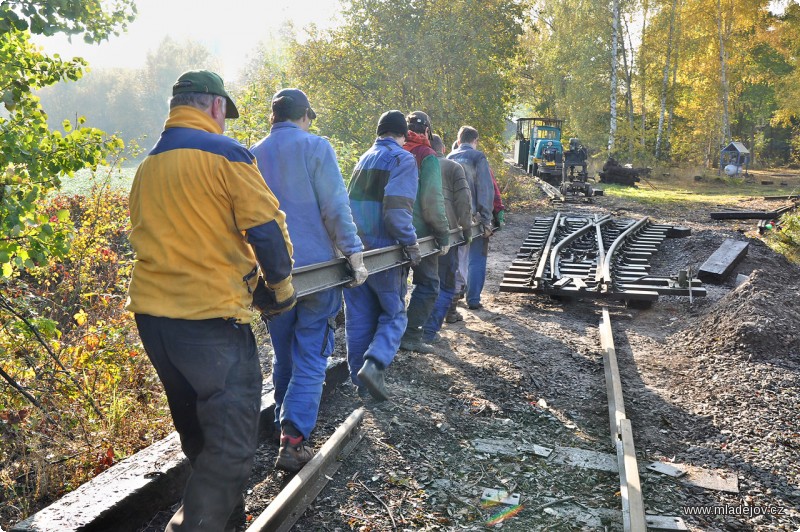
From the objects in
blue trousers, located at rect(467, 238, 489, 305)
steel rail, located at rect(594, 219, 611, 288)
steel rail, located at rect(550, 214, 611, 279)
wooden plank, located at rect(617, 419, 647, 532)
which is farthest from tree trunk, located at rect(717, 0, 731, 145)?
wooden plank, located at rect(617, 419, 647, 532)

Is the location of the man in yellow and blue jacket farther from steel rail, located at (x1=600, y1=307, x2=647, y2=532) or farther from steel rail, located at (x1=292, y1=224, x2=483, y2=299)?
steel rail, located at (x1=600, y1=307, x2=647, y2=532)

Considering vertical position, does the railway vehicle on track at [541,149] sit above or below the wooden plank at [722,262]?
above

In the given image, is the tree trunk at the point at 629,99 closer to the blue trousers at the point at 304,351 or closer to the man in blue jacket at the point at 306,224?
the man in blue jacket at the point at 306,224

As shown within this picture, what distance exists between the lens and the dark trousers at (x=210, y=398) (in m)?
2.66

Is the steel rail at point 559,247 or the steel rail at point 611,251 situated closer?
the steel rail at point 611,251

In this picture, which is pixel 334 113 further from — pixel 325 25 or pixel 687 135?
pixel 687 135

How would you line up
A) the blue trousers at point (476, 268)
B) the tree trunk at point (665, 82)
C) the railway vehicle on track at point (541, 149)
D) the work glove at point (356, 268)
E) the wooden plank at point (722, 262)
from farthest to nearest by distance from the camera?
the tree trunk at point (665, 82) → the railway vehicle on track at point (541, 149) → the wooden plank at point (722, 262) → the blue trousers at point (476, 268) → the work glove at point (356, 268)

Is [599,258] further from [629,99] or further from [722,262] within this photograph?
[629,99]

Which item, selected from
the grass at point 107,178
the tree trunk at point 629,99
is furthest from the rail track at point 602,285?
the tree trunk at point 629,99

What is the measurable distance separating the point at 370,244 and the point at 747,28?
37.9 m

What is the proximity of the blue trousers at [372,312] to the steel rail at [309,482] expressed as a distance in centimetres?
81

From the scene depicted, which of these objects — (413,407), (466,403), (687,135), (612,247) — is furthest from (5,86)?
(687,135)

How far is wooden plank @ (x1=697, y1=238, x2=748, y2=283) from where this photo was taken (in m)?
9.95

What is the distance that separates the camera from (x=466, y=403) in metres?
5.15
